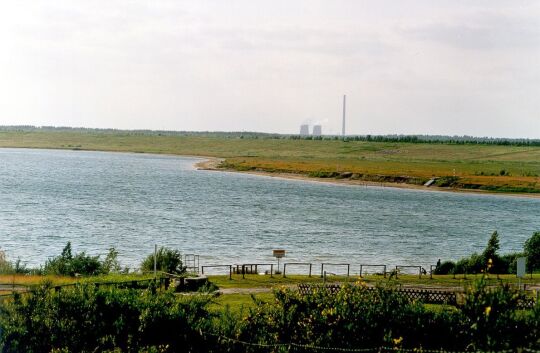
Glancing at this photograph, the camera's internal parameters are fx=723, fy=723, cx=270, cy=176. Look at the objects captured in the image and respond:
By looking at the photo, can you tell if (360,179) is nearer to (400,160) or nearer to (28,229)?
(400,160)

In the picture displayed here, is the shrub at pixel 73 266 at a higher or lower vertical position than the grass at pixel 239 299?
lower

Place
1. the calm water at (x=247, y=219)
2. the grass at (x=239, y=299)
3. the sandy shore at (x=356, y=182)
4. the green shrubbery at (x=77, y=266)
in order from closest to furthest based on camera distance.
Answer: the grass at (x=239, y=299) < the green shrubbery at (x=77, y=266) < the calm water at (x=247, y=219) < the sandy shore at (x=356, y=182)

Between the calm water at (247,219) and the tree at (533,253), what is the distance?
8083 millimetres

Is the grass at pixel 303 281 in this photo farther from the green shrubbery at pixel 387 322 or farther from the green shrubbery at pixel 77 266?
the green shrubbery at pixel 387 322

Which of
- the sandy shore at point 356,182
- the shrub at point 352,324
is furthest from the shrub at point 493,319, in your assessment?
the sandy shore at point 356,182

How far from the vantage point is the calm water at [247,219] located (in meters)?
60.2

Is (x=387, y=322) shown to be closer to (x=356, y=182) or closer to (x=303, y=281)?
(x=303, y=281)

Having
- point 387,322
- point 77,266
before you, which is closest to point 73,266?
point 77,266

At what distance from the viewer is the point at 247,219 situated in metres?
79.9

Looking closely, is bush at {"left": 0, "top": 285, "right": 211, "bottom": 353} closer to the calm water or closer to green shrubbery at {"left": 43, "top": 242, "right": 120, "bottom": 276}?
green shrubbery at {"left": 43, "top": 242, "right": 120, "bottom": 276}

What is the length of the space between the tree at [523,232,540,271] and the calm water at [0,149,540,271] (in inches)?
318

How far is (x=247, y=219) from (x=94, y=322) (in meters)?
59.8

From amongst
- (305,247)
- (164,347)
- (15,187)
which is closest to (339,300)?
(164,347)

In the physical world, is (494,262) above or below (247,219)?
above
